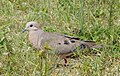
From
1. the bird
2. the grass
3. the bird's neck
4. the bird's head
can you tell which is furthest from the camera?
the bird's head

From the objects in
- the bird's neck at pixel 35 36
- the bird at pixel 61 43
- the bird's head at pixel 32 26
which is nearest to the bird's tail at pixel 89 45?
the bird at pixel 61 43

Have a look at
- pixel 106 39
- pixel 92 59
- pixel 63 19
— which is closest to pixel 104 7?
pixel 63 19

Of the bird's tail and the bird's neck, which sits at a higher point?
the bird's neck

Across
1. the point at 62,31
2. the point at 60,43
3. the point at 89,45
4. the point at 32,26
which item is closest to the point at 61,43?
the point at 60,43

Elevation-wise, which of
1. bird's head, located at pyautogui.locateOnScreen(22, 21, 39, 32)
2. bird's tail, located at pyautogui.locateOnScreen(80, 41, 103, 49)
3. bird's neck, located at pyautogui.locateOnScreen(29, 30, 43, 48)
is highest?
bird's head, located at pyautogui.locateOnScreen(22, 21, 39, 32)

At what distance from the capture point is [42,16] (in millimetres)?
6547

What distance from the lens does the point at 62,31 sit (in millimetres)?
6105

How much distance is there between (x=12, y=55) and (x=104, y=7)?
6.61 ft

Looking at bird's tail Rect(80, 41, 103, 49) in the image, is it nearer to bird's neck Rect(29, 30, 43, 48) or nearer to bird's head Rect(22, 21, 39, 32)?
bird's neck Rect(29, 30, 43, 48)

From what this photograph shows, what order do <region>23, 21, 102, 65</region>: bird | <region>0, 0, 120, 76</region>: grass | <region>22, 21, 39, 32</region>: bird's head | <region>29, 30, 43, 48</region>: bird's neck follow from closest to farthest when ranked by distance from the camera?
<region>0, 0, 120, 76</region>: grass < <region>23, 21, 102, 65</region>: bird < <region>29, 30, 43, 48</region>: bird's neck < <region>22, 21, 39, 32</region>: bird's head

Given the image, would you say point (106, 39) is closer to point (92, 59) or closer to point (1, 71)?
point (92, 59)

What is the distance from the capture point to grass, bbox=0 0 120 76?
480 centimetres

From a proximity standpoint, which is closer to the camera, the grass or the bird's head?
the grass

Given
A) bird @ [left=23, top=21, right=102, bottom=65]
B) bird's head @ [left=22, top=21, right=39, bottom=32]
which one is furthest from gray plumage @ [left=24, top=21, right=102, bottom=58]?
bird's head @ [left=22, top=21, right=39, bottom=32]
